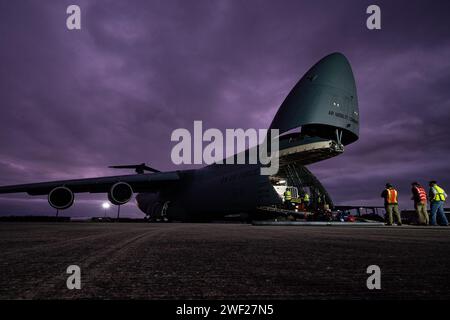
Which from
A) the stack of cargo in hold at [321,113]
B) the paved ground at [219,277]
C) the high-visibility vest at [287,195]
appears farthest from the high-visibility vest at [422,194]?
the paved ground at [219,277]

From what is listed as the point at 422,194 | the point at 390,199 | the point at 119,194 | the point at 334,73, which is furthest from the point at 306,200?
the point at 119,194

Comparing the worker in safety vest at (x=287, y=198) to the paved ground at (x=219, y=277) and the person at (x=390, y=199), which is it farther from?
the paved ground at (x=219, y=277)

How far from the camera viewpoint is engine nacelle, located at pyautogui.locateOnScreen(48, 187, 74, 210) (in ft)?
44.0

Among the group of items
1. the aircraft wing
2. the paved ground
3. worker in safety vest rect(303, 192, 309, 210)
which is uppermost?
the aircraft wing

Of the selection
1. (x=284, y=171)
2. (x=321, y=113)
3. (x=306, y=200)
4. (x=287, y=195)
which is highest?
(x=321, y=113)

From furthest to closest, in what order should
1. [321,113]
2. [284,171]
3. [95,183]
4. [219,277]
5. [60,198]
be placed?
[95,183]
[284,171]
[60,198]
[321,113]
[219,277]

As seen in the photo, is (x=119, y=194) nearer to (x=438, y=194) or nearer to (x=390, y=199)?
(x=390, y=199)

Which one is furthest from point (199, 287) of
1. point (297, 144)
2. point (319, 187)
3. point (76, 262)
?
point (319, 187)

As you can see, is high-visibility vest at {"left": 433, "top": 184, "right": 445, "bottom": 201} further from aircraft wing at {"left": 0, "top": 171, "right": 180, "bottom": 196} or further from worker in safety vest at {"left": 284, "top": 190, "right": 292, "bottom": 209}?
aircraft wing at {"left": 0, "top": 171, "right": 180, "bottom": 196}

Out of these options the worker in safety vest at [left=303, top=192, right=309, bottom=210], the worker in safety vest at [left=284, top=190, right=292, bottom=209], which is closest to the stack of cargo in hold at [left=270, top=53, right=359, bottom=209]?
the worker in safety vest at [left=284, top=190, right=292, bottom=209]

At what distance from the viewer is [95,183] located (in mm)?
15594

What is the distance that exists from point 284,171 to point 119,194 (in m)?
8.18

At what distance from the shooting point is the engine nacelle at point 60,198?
13398 millimetres
